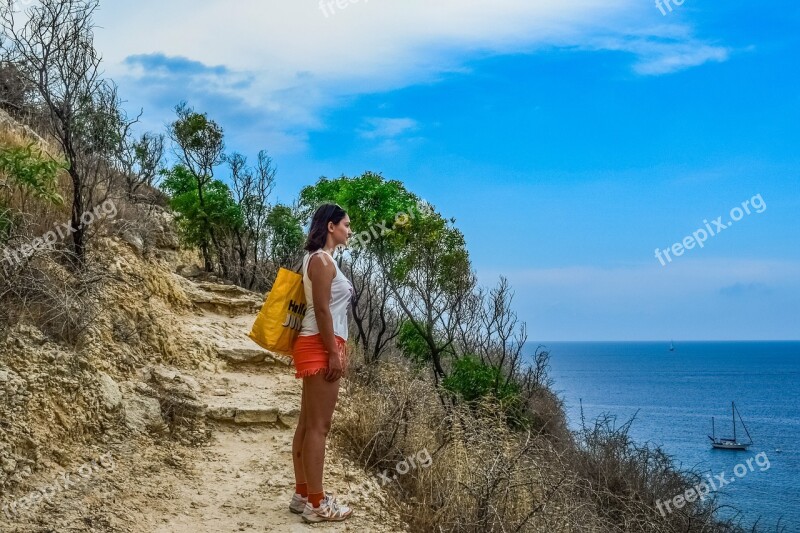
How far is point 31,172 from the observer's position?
8.17 meters

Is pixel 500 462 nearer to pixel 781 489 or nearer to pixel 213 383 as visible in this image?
pixel 213 383

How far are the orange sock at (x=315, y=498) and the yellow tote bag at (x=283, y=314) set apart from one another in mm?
1102

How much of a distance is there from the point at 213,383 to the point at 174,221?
26.9ft

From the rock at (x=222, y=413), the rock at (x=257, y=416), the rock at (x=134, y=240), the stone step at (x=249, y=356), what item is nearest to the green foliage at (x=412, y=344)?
the stone step at (x=249, y=356)

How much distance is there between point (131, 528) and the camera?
5266 mm

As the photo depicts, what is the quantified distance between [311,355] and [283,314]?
1.19ft

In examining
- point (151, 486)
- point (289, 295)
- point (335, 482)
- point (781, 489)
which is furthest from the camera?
point (781, 489)

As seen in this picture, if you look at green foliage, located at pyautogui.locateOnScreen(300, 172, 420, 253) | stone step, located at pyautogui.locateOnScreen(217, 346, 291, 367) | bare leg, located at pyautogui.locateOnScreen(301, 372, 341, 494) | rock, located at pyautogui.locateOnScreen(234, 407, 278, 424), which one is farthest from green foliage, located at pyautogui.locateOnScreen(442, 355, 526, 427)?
bare leg, located at pyautogui.locateOnScreen(301, 372, 341, 494)

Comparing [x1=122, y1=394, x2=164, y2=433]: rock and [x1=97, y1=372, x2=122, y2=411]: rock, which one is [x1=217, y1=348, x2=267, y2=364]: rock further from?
[x1=97, y1=372, x2=122, y2=411]: rock

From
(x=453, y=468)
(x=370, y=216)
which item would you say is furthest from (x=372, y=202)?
(x=453, y=468)

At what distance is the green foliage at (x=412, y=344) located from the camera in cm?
1775

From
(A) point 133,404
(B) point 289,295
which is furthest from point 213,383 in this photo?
(B) point 289,295

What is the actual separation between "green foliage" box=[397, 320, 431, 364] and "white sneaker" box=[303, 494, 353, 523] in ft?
39.9

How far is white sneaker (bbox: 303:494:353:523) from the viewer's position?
212 inches
